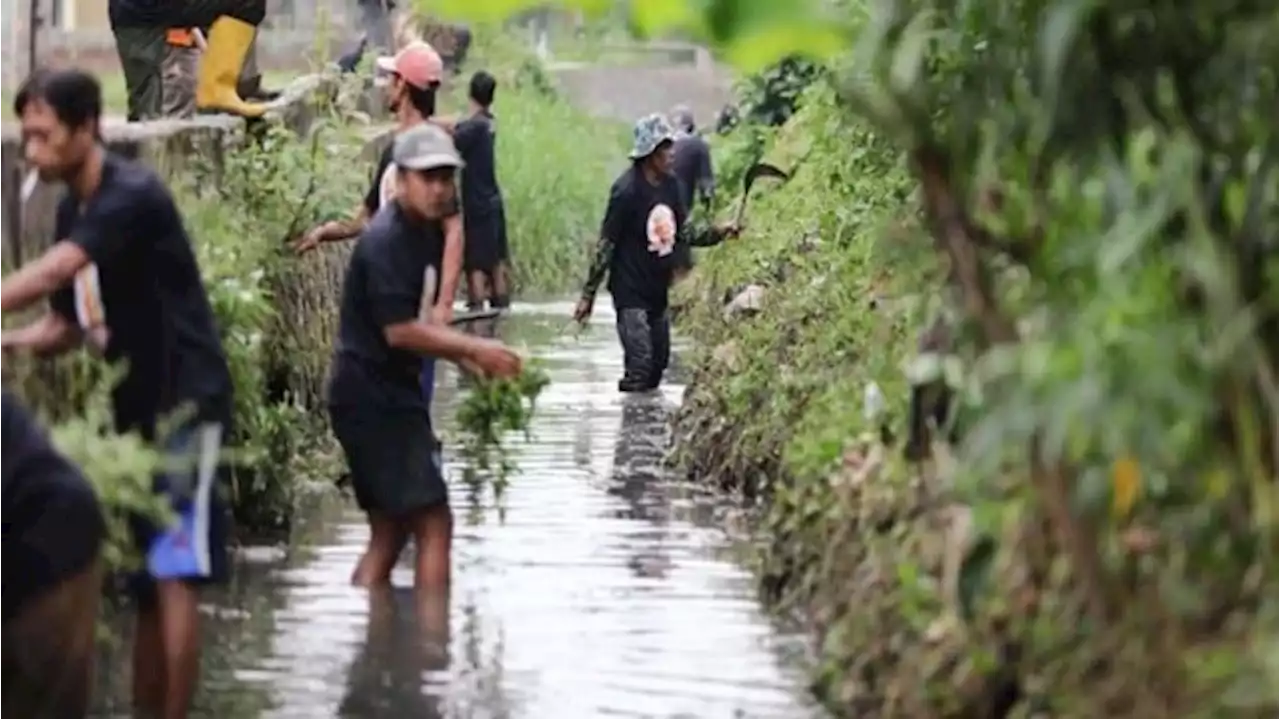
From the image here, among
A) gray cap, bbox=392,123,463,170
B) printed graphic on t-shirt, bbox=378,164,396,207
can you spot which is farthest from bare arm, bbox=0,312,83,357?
printed graphic on t-shirt, bbox=378,164,396,207

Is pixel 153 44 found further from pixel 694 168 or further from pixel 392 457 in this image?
pixel 694 168

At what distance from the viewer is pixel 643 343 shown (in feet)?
59.9

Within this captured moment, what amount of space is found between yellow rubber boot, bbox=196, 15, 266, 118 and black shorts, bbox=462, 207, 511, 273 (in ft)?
21.4

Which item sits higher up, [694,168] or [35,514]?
[694,168]

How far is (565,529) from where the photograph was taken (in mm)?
12961

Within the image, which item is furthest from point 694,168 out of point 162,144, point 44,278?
point 44,278

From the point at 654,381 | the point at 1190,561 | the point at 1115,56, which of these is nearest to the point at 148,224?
the point at 1115,56

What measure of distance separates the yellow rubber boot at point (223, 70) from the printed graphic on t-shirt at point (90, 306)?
6.04 meters

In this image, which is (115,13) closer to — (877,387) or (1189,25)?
(877,387)

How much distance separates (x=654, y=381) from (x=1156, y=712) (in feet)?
41.0

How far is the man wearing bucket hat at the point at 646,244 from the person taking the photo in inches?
699

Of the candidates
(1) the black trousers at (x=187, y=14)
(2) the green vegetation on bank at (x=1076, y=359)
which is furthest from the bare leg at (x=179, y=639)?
(1) the black trousers at (x=187, y=14)

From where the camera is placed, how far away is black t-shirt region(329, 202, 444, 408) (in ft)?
34.2

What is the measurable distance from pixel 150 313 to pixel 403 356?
218 centimetres
